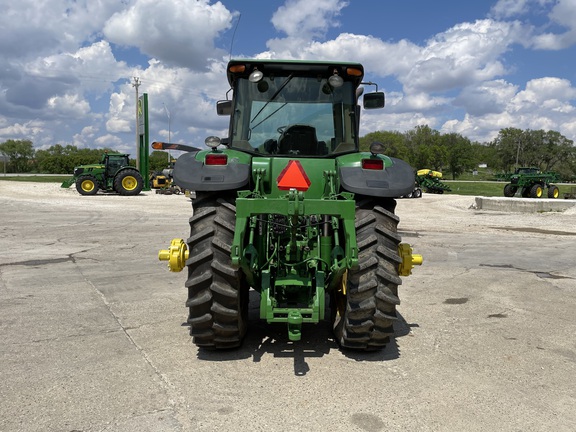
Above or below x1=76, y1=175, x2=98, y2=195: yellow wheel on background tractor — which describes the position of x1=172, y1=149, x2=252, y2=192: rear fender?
above

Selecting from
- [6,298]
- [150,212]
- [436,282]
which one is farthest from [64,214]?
[436,282]

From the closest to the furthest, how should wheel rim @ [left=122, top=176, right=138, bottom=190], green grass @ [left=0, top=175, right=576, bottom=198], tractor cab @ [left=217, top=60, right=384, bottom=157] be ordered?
tractor cab @ [left=217, top=60, right=384, bottom=157] < wheel rim @ [left=122, top=176, right=138, bottom=190] < green grass @ [left=0, top=175, right=576, bottom=198]

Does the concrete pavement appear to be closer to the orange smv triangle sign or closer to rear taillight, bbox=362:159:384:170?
the orange smv triangle sign

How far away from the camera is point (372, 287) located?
12.9ft

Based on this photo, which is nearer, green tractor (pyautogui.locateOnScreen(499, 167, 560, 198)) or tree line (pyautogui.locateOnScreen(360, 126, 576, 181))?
green tractor (pyautogui.locateOnScreen(499, 167, 560, 198))

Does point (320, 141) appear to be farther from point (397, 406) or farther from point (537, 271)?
point (537, 271)

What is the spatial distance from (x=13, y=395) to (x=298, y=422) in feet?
6.59

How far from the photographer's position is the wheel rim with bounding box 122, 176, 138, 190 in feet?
87.4

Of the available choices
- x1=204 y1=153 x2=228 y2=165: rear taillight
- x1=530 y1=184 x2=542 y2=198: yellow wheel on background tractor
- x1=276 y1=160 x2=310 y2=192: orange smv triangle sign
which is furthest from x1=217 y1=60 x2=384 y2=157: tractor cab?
x1=530 y1=184 x2=542 y2=198: yellow wheel on background tractor

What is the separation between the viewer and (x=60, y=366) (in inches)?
153

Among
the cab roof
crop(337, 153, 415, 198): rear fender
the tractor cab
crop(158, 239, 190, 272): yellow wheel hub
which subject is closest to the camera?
crop(337, 153, 415, 198): rear fender

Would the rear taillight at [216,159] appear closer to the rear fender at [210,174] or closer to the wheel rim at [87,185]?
the rear fender at [210,174]

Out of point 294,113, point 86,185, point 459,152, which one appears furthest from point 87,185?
point 459,152

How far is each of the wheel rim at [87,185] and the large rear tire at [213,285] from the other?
81.0 feet
